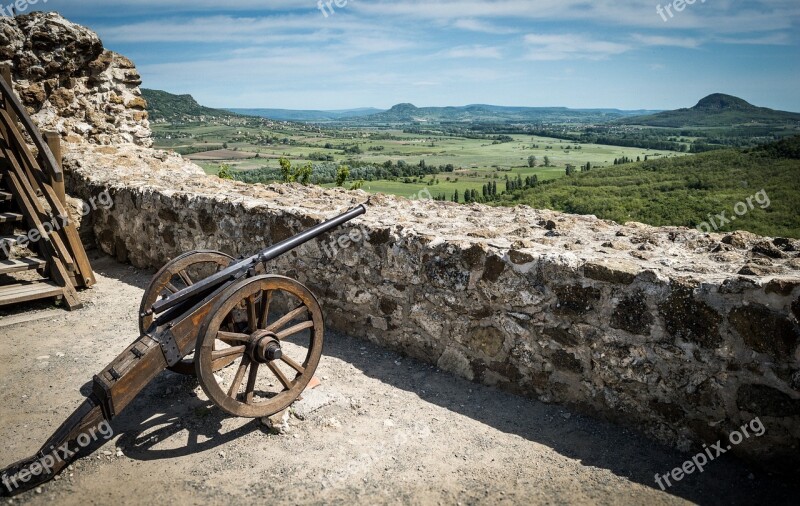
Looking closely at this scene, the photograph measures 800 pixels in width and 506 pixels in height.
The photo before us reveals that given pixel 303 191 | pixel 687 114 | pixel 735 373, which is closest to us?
pixel 735 373

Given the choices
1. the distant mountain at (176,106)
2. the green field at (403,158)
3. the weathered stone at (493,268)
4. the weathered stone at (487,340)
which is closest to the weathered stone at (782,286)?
the weathered stone at (493,268)

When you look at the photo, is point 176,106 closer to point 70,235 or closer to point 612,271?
point 70,235

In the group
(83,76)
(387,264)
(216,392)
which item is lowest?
(216,392)

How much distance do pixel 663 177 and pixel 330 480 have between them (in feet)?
88.4

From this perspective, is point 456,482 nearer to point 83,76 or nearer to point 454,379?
point 454,379

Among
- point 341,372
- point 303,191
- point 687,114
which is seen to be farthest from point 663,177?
point 687,114

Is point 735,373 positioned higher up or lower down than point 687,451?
higher up

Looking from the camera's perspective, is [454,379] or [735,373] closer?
[735,373]

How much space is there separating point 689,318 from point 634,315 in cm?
32

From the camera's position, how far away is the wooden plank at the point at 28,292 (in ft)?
16.7

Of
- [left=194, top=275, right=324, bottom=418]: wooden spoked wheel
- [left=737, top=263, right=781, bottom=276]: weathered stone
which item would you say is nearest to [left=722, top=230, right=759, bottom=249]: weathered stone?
[left=737, top=263, right=781, bottom=276]: weathered stone

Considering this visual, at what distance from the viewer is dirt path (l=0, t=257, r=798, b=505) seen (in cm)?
289

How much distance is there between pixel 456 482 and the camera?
298 centimetres

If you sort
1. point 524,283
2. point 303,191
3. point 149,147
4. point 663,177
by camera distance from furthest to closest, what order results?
point 663,177
point 149,147
point 303,191
point 524,283
